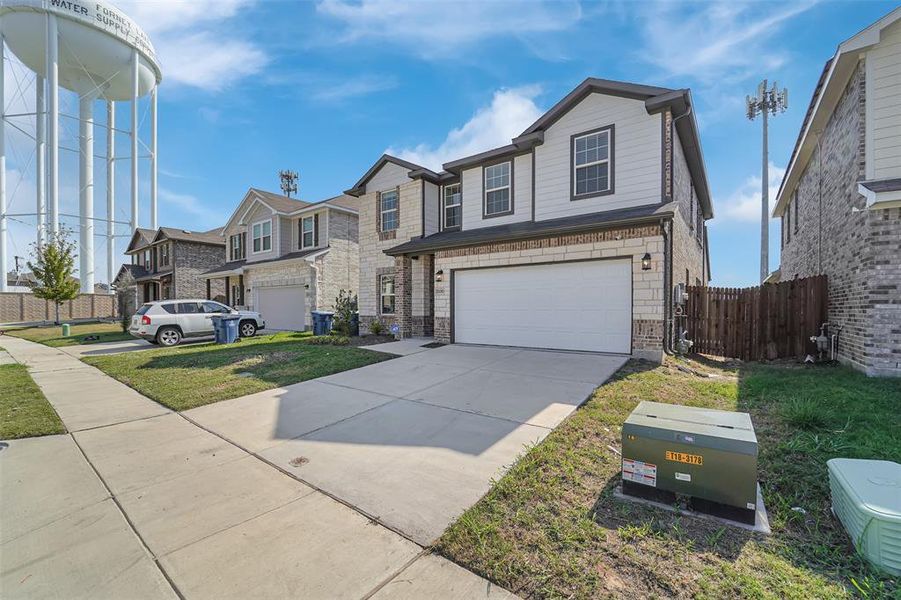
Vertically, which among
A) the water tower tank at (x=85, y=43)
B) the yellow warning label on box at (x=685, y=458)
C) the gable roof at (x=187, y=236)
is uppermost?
the water tower tank at (x=85, y=43)

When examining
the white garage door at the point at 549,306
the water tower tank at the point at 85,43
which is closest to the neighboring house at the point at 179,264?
the water tower tank at the point at 85,43

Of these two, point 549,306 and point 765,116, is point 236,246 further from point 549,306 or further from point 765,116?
point 765,116

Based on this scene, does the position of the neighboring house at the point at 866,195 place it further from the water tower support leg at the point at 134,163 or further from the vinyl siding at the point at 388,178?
the water tower support leg at the point at 134,163

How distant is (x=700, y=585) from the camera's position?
220 cm

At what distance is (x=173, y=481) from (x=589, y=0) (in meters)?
10.1

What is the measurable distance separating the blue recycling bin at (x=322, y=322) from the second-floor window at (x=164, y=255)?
18289 mm

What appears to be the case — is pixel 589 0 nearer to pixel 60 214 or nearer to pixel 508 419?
pixel 508 419

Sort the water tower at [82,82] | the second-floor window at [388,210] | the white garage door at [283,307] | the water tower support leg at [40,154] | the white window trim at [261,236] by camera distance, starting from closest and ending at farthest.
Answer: the second-floor window at [388,210]
the white garage door at [283,307]
the white window trim at [261,236]
the water tower at [82,82]
the water tower support leg at [40,154]

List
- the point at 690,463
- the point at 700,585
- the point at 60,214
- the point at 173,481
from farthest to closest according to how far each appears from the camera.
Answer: the point at 60,214 < the point at 173,481 < the point at 690,463 < the point at 700,585

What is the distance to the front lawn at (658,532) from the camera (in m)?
2.23

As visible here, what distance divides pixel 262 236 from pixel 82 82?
2914cm

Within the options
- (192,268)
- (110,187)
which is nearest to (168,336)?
(192,268)

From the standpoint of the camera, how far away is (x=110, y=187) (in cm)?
3525

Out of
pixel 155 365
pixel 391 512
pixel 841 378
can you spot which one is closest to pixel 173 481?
pixel 391 512
